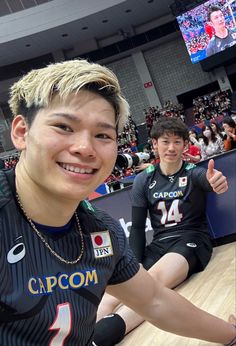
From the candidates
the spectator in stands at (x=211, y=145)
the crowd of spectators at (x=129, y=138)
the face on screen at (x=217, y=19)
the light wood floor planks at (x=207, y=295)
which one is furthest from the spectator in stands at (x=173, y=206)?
the face on screen at (x=217, y=19)

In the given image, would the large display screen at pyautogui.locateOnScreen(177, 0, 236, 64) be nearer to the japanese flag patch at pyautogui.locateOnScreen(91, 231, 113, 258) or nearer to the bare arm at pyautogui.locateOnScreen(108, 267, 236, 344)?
the bare arm at pyautogui.locateOnScreen(108, 267, 236, 344)

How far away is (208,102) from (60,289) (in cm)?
1812

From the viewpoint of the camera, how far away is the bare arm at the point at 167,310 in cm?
135

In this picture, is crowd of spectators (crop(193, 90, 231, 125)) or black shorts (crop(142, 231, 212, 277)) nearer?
black shorts (crop(142, 231, 212, 277))

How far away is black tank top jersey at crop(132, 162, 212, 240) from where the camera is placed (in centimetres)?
303

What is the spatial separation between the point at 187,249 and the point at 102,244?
167cm

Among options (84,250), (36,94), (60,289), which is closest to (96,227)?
(84,250)

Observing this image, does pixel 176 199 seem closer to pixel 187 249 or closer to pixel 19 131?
pixel 187 249

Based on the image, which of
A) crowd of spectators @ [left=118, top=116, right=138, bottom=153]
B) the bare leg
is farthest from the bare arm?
crowd of spectators @ [left=118, top=116, right=138, bottom=153]

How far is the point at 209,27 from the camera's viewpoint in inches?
650

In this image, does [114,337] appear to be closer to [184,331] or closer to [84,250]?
[184,331]

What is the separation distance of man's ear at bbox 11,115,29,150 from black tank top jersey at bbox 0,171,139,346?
10 cm

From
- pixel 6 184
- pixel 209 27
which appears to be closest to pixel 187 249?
pixel 6 184

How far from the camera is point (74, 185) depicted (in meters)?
1.00
